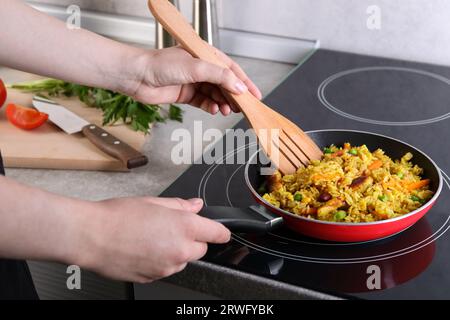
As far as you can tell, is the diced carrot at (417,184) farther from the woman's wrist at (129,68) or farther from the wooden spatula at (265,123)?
the woman's wrist at (129,68)

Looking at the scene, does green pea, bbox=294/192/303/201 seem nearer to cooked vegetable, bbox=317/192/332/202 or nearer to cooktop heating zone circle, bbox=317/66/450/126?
cooked vegetable, bbox=317/192/332/202

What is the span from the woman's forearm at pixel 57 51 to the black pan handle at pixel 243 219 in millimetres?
303

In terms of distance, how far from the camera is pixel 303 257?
0.93 metres

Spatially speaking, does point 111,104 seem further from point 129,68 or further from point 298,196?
point 298,196

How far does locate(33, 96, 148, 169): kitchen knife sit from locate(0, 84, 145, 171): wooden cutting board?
0.01m

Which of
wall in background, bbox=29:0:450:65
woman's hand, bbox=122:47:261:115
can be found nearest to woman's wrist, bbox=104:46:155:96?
woman's hand, bbox=122:47:261:115

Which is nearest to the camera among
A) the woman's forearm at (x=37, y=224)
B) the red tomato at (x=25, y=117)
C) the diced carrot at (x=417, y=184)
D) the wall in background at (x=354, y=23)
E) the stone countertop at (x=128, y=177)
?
the woman's forearm at (x=37, y=224)

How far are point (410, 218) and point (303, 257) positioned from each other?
6.2 inches

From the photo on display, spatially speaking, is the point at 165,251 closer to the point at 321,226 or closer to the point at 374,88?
the point at 321,226

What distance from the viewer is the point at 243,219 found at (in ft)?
3.00

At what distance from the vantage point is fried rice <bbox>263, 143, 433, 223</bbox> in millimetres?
938

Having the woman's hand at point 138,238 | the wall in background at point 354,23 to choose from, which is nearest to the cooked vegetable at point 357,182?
the woman's hand at point 138,238

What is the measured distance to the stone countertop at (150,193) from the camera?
917mm

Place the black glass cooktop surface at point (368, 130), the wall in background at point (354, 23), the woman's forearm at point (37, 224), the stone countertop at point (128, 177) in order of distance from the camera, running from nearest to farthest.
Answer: the woman's forearm at point (37, 224) < the black glass cooktop surface at point (368, 130) < the stone countertop at point (128, 177) < the wall in background at point (354, 23)
